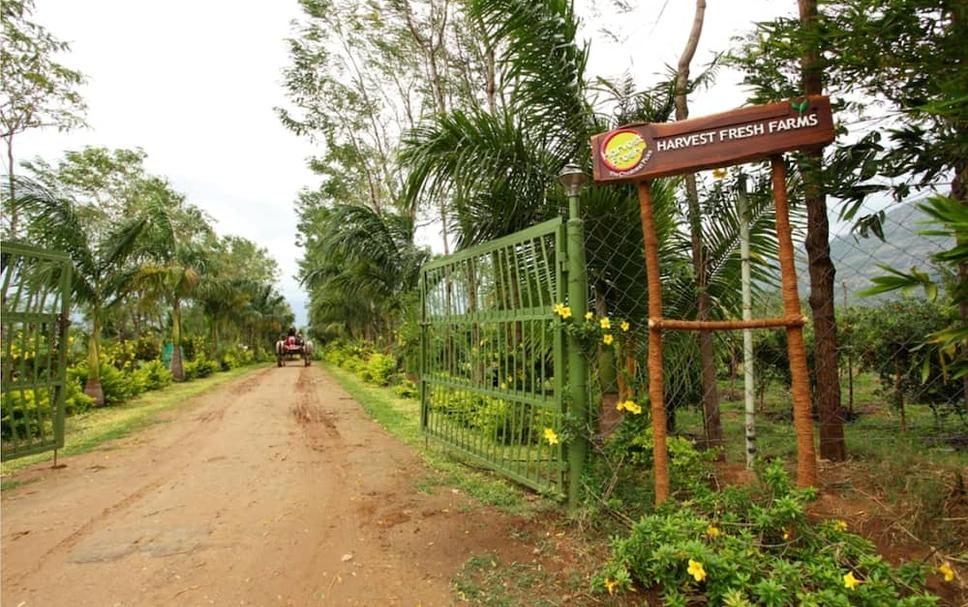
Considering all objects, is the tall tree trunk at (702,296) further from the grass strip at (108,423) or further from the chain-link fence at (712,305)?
the grass strip at (108,423)

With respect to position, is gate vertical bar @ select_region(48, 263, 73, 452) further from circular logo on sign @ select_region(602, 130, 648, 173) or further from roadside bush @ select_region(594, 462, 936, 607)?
roadside bush @ select_region(594, 462, 936, 607)

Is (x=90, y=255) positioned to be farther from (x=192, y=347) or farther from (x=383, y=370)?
(x=192, y=347)

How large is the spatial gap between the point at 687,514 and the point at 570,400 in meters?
0.98

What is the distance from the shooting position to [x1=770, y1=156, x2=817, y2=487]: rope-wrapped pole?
2406 mm

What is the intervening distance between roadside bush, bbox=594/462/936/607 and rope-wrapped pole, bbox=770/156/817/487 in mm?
178

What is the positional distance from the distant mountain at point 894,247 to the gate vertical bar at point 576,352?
1.39 m

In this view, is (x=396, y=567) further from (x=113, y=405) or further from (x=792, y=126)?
(x=113, y=405)

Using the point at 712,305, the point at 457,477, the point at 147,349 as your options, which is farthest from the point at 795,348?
the point at 147,349

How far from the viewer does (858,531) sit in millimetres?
2406

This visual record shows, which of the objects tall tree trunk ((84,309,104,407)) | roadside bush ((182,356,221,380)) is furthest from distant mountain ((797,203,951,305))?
roadside bush ((182,356,221,380))

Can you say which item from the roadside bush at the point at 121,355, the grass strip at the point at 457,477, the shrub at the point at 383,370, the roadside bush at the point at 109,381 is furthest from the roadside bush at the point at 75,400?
the shrub at the point at 383,370

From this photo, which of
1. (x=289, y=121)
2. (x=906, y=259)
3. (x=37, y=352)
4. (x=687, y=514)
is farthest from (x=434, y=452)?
(x=289, y=121)

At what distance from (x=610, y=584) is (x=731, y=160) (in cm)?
206

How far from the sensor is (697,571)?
1.94 m
